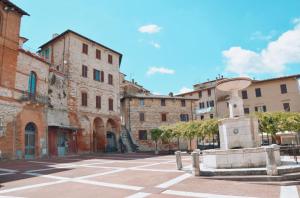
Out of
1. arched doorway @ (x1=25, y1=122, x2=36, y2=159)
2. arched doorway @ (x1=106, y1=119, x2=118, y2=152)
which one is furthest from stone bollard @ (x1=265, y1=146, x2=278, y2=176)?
arched doorway @ (x1=106, y1=119, x2=118, y2=152)

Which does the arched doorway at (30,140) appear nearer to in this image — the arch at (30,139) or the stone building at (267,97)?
the arch at (30,139)

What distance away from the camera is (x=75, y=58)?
2747 cm

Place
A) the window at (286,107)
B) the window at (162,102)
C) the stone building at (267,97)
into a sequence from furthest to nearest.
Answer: the window at (162,102) → the window at (286,107) → the stone building at (267,97)

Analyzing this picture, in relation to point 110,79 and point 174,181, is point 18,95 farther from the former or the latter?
point 174,181

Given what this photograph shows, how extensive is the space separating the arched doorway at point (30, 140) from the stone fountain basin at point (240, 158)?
1628cm

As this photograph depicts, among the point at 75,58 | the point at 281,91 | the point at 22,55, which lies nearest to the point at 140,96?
the point at 75,58

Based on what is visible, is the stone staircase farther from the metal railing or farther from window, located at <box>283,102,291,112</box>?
window, located at <box>283,102,291,112</box>

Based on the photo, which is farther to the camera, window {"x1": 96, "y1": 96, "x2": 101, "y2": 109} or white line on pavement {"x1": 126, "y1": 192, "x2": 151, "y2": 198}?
window {"x1": 96, "y1": 96, "x2": 101, "y2": 109}

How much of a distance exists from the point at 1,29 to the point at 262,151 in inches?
819

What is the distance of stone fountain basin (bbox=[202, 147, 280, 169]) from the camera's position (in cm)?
968

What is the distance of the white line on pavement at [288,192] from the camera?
21.2 feet

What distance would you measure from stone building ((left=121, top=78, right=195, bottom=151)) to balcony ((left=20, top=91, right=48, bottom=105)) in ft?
47.6

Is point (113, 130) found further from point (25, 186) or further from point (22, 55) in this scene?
point (25, 186)

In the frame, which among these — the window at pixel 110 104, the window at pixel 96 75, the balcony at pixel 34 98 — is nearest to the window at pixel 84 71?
the window at pixel 96 75
